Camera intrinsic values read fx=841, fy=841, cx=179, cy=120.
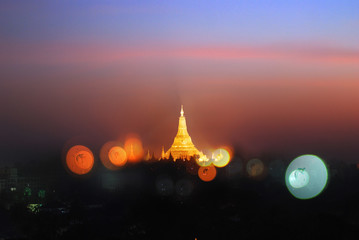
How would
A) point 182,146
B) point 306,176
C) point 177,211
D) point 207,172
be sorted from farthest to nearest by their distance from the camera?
point 182,146 < point 207,172 < point 306,176 < point 177,211

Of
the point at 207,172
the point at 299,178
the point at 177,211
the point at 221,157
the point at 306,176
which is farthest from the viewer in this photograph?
the point at 221,157

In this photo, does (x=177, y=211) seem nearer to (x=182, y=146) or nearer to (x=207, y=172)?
(x=207, y=172)

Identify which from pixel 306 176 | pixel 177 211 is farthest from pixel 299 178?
pixel 177 211

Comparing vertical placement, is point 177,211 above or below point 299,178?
below

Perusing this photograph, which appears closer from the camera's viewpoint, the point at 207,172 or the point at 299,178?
the point at 299,178

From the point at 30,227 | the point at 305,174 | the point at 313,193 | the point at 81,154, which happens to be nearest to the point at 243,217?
the point at 30,227

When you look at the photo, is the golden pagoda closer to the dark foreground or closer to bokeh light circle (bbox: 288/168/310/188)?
bokeh light circle (bbox: 288/168/310/188)

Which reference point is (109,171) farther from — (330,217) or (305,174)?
(330,217)

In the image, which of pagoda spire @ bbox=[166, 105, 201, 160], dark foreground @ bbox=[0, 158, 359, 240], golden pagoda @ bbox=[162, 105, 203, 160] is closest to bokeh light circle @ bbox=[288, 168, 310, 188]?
dark foreground @ bbox=[0, 158, 359, 240]
